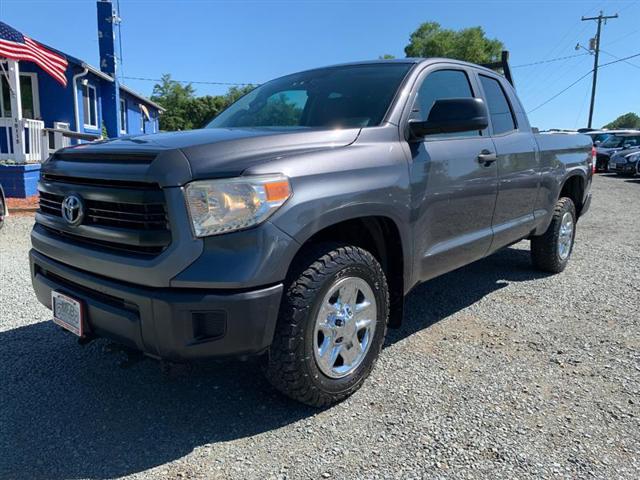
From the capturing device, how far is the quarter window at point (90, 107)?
56.0 feet

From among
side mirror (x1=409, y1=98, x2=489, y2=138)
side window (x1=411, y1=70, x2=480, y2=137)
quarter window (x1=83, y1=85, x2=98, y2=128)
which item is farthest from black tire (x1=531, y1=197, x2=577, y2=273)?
quarter window (x1=83, y1=85, x2=98, y2=128)

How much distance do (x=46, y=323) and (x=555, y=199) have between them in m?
4.66

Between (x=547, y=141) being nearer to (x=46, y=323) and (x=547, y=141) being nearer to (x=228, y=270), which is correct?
(x=228, y=270)

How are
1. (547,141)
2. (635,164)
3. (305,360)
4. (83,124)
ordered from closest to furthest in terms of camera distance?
(305,360) → (547,141) → (83,124) → (635,164)

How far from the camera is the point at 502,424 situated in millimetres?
2680

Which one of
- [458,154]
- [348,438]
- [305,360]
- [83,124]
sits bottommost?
[348,438]

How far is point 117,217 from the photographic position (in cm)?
246

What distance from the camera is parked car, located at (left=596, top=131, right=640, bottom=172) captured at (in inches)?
942

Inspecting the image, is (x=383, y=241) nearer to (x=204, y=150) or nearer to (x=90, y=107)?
(x=204, y=150)

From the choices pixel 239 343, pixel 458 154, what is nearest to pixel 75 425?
pixel 239 343

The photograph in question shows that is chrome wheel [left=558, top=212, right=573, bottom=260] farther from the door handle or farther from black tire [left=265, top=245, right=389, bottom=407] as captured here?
black tire [left=265, top=245, right=389, bottom=407]

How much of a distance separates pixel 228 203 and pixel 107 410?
1.40 m

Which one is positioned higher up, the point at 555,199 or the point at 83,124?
the point at 83,124

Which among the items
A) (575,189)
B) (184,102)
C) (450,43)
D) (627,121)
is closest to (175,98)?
(184,102)
